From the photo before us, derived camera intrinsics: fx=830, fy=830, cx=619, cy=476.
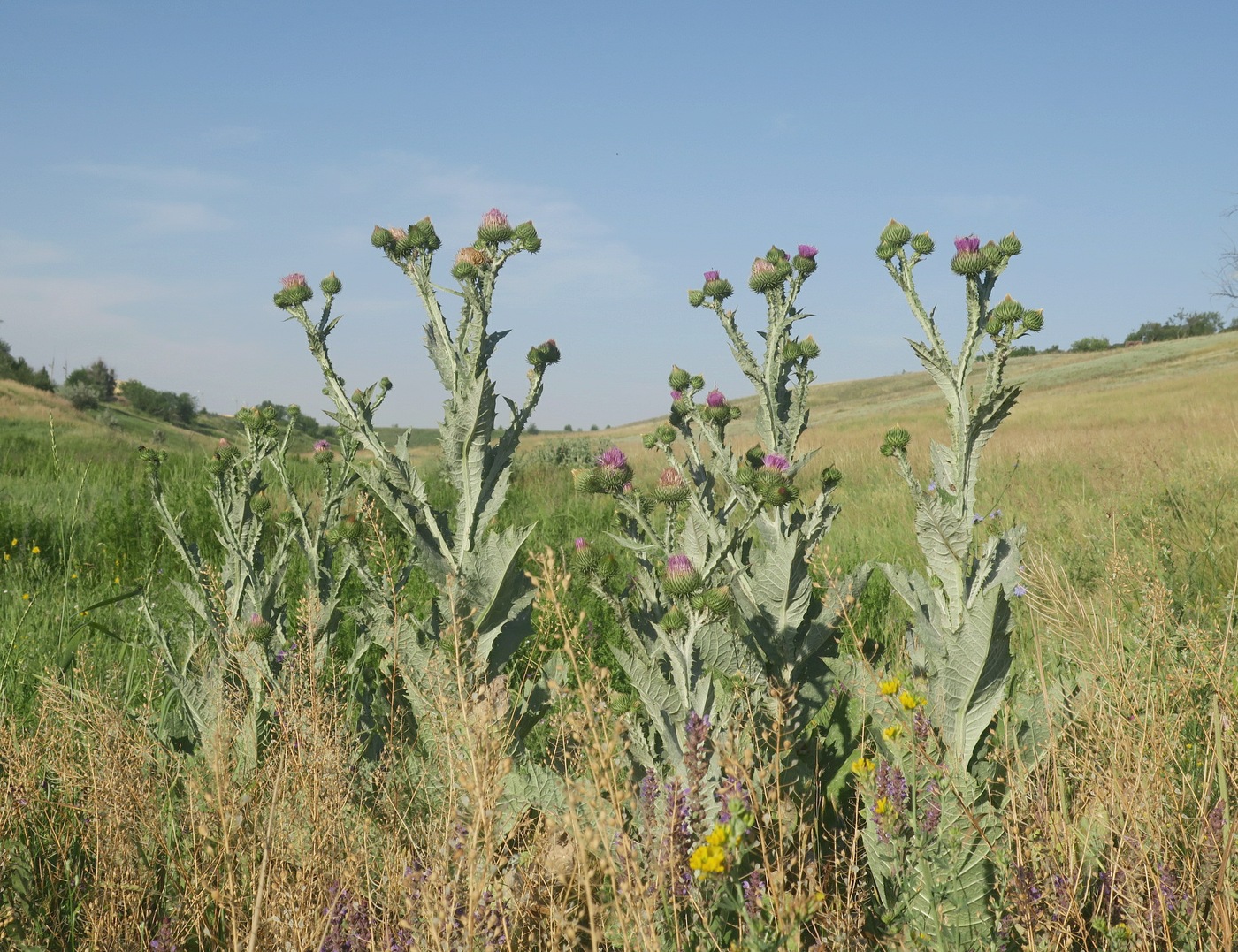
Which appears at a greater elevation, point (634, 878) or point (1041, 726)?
point (634, 878)

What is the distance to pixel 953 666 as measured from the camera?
7.55ft

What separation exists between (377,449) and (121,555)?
5286mm

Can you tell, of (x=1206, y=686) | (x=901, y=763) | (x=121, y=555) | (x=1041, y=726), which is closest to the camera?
(x=901, y=763)

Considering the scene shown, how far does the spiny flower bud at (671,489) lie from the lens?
271cm

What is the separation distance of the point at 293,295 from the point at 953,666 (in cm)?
254

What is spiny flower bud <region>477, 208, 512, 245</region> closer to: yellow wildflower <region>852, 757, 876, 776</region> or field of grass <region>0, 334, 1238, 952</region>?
field of grass <region>0, 334, 1238, 952</region>

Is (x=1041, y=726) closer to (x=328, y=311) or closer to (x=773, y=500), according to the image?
(x=773, y=500)

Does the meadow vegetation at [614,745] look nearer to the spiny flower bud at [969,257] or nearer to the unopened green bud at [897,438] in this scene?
the spiny flower bud at [969,257]

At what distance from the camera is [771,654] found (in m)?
2.61

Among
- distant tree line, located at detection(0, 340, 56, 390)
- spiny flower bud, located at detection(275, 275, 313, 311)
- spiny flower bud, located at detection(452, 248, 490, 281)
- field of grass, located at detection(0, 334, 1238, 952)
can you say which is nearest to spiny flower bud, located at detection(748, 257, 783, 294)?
spiny flower bud, located at detection(452, 248, 490, 281)

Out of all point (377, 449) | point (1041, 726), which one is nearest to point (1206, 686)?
point (1041, 726)

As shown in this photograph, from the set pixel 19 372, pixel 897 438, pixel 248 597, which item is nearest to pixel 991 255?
pixel 897 438

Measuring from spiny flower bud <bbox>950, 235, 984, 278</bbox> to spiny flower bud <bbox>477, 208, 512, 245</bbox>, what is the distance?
1467mm

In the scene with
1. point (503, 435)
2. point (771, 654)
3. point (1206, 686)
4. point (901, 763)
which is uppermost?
point (503, 435)
